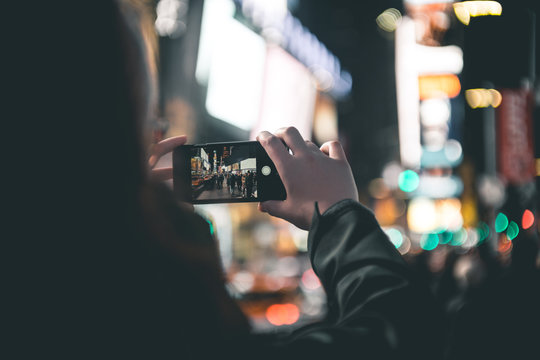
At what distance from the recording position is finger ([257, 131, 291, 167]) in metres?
1.12

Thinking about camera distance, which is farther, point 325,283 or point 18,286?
point 325,283

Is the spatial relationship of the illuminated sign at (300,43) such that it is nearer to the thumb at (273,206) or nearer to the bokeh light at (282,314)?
the bokeh light at (282,314)

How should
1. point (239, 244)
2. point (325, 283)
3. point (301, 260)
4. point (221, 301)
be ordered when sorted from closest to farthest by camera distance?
point (221, 301), point (325, 283), point (239, 244), point (301, 260)

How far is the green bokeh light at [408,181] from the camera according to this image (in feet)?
99.8

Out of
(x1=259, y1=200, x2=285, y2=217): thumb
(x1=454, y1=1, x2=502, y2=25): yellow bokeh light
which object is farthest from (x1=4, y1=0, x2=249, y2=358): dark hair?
(x1=454, y1=1, x2=502, y2=25): yellow bokeh light

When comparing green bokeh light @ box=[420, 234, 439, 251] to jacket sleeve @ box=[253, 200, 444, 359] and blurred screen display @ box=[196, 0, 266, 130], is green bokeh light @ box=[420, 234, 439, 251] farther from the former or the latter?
jacket sleeve @ box=[253, 200, 444, 359]

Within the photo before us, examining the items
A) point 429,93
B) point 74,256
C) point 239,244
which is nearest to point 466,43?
point 74,256

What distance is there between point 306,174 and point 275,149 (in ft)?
0.26

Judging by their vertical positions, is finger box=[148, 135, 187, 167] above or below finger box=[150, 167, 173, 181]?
above

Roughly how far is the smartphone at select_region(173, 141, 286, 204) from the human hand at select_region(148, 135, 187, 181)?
2 cm

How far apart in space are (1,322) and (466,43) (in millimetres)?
1965

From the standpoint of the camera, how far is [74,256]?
81cm

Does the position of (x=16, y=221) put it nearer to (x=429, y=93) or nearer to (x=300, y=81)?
(x=300, y=81)

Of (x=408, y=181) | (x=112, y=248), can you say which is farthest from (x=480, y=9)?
(x=408, y=181)
